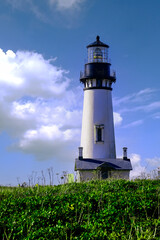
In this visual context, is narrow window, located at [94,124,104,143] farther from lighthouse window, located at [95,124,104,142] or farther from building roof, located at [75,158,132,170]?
building roof, located at [75,158,132,170]

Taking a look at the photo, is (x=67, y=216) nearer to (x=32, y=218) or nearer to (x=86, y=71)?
(x=32, y=218)

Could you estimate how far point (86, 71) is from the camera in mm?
34562

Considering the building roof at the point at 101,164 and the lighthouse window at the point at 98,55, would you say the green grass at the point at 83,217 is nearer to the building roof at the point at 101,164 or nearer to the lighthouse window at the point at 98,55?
the building roof at the point at 101,164

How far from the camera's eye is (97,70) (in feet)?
112

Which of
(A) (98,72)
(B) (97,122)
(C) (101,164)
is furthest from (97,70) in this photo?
(C) (101,164)

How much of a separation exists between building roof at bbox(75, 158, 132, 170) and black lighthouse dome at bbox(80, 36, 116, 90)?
6883mm

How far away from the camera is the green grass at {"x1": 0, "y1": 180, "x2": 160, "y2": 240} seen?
748cm

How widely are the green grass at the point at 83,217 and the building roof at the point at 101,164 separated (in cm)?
2023

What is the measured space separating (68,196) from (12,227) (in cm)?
257

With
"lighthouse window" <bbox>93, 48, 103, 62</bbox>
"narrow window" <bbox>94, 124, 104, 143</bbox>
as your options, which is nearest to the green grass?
"narrow window" <bbox>94, 124, 104, 143</bbox>

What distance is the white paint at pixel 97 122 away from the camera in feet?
107

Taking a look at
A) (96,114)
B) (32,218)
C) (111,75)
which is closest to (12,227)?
(32,218)

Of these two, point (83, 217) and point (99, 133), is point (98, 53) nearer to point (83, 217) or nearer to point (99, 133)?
point (99, 133)

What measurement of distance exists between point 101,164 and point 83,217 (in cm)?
2276
